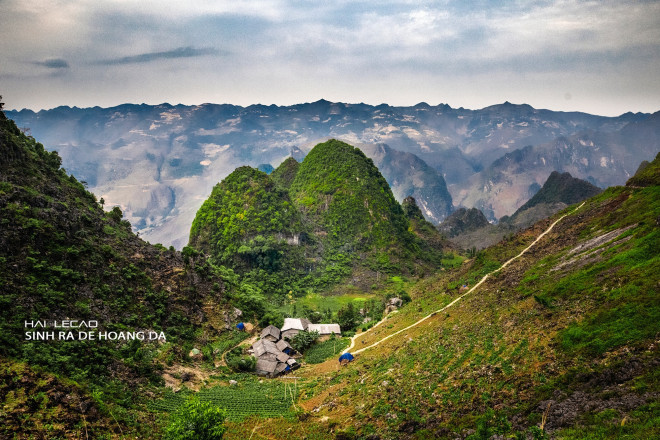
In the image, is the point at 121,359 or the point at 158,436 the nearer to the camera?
the point at 158,436

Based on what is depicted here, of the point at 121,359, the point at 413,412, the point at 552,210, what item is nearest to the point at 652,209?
the point at 413,412

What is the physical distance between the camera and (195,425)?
843 inches

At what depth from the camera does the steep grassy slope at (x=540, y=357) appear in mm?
16406

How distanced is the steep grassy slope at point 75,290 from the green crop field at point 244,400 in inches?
112

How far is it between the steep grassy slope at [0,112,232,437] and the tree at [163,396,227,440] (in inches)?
241

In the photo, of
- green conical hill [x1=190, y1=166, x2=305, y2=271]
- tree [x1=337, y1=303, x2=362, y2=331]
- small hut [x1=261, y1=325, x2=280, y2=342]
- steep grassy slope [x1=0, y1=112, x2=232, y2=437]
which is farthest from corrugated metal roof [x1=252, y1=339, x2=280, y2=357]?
green conical hill [x1=190, y1=166, x2=305, y2=271]

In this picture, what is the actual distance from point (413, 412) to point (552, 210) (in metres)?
183

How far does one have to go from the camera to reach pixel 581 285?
85.6 feet

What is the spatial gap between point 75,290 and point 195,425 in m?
20.7

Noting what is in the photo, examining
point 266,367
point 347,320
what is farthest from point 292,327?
point 266,367

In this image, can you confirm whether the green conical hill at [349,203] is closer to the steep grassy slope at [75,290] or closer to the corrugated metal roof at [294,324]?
the corrugated metal roof at [294,324]

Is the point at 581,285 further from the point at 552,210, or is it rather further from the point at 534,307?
the point at 552,210

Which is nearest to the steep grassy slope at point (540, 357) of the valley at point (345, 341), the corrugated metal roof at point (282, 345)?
the valley at point (345, 341)

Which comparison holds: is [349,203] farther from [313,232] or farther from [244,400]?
[244,400]
